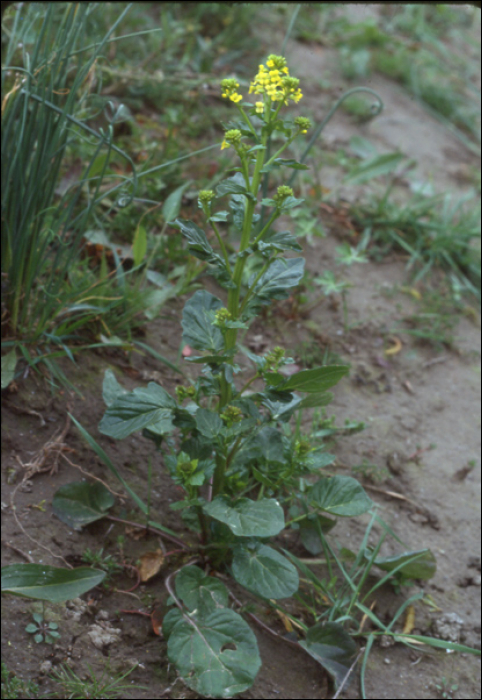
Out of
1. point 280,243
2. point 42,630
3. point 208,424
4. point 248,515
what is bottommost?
point 42,630

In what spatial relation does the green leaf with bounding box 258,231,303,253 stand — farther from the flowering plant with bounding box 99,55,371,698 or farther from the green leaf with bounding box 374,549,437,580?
the green leaf with bounding box 374,549,437,580

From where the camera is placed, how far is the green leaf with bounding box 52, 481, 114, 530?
1616mm

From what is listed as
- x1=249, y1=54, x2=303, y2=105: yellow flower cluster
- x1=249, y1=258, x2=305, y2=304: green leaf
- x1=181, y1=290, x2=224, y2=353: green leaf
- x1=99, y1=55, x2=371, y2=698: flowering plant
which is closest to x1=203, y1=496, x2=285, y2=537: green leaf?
x1=99, y1=55, x2=371, y2=698: flowering plant

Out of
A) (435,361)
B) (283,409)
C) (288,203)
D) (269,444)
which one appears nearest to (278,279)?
(288,203)

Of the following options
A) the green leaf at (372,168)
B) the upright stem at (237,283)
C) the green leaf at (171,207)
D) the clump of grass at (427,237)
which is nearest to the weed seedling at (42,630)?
the upright stem at (237,283)

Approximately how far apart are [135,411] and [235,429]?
0.23m

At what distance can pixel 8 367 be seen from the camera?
1.75 meters

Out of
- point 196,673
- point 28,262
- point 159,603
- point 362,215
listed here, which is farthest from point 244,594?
point 362,215

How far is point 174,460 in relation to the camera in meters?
1.49

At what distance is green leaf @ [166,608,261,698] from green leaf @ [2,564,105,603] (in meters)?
0.24

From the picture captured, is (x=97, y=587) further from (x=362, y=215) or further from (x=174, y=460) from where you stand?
(x=362, y=215)

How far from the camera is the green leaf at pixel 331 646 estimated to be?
1519mm

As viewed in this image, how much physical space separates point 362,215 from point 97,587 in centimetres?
209

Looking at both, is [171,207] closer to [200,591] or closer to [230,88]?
[230,88]
